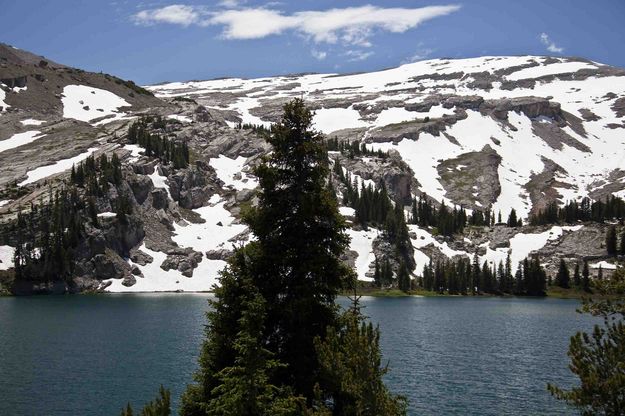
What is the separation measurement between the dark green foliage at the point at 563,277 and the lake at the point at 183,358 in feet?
257

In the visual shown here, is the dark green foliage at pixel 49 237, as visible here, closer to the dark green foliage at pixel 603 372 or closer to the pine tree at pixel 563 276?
the pine tree at pixel 563 276

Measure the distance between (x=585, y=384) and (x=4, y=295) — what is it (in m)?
148

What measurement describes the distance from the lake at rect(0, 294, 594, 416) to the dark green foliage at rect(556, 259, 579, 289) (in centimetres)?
7825

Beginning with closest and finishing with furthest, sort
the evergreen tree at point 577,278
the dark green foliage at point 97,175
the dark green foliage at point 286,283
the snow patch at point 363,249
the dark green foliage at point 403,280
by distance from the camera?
the dark green foliage at point 286,283 < the dark green foliage at point 403,280 < the evergreen tree at point 577,278 < the dark green foliage at point 97,175 < the snow patch at point 363,249

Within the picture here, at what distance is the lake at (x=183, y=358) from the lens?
147ft

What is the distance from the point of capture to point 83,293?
150m

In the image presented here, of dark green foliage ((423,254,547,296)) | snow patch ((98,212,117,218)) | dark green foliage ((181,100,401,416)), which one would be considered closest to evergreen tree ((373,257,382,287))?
dark green foliage ((423,254,547,296))

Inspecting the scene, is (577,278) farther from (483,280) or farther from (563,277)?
(483,280)

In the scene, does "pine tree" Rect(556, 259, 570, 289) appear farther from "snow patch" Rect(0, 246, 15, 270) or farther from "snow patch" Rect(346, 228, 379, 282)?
"snow patch" Rect(0, 246, 15, 270)

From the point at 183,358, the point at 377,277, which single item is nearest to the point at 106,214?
the point at 377,277

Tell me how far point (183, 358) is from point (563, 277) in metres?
152

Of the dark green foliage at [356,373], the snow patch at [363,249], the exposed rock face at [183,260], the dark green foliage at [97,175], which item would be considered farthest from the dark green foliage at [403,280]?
Result: the dark green foliage at [356,373]

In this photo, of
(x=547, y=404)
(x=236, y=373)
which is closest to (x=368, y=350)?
(x=236, y=373)

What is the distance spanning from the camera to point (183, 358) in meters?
59.1
